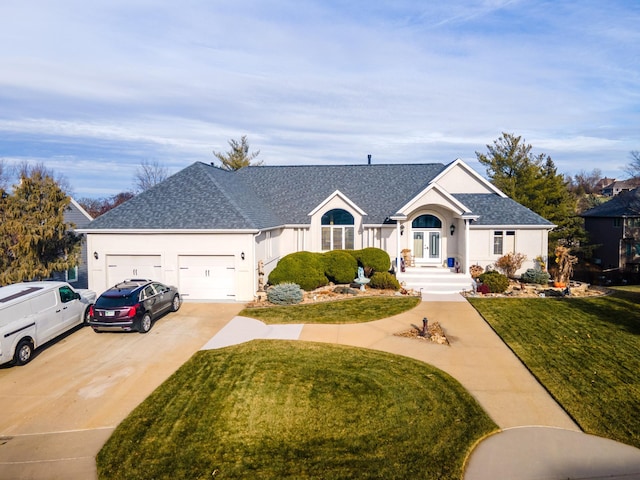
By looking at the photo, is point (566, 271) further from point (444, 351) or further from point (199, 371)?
point (199, 371)

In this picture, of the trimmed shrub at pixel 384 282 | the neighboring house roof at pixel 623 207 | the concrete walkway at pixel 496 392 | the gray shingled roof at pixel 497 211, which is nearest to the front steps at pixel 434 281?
the trimmed shrub at pixel 384 282

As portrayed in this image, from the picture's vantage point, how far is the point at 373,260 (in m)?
23.2

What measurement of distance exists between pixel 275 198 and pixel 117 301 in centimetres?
1501

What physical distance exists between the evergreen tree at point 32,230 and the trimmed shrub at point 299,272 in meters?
9.81

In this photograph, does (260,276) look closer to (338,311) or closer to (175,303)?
(175,303)

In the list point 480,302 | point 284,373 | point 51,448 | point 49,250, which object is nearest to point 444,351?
point 284,373

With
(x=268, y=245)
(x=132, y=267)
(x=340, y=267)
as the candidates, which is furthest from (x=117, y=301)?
(x=340, y=267)

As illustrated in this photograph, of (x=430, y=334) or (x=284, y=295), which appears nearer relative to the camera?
(x=430, y=334)

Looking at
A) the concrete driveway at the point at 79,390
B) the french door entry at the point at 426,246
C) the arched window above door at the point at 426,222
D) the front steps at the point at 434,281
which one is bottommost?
the concrete driveway at the point at 79,390

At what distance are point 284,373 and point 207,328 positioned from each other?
5.50 m

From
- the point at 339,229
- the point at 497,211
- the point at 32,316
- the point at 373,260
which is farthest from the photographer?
the point at 339,229

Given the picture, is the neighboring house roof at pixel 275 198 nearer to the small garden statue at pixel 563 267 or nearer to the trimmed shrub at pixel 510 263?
the trimmed shrub at pixel 510 263

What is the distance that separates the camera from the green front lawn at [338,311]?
16859 mm

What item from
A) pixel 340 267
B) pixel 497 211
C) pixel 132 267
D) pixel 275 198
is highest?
pixel 275 198
